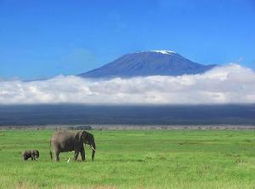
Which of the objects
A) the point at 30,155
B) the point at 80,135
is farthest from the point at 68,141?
the point at 30,155

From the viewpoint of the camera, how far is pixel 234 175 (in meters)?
25.9

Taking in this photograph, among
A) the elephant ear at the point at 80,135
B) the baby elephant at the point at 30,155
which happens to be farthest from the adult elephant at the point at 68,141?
the baby elephant at the point at 30,155

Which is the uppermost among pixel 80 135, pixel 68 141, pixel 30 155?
pixel 80 135

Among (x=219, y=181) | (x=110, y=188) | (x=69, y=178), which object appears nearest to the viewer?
(x=110, y=188)

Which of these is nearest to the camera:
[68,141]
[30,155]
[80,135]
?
[68,141]

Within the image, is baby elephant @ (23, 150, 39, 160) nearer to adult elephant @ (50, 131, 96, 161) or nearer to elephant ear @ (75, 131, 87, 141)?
adult elephant @ (50, 131, 96, 161)

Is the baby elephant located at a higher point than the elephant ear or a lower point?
lower

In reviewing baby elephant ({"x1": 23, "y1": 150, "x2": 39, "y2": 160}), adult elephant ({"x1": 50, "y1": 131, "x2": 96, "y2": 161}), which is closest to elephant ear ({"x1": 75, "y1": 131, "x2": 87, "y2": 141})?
adult elephant ({"x1": 50, "y1": 131, "x2": 96, "y2": 161})

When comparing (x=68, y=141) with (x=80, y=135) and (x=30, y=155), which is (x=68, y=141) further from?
(x=30, y=155)

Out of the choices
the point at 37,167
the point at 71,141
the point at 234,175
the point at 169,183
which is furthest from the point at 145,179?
the point at 71,141

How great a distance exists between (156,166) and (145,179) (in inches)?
208

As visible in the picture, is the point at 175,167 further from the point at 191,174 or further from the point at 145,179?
the point at 145,179

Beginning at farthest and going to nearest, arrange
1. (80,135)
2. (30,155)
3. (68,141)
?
1. (30,155)
2. (80,135)
3. (68,141)

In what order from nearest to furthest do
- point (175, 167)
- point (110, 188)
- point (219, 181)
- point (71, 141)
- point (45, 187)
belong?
1. point (110, 188)
2. point (45, 187)
3. point (219, 181)
4. point (175, 167)
5. point (71, 141)
